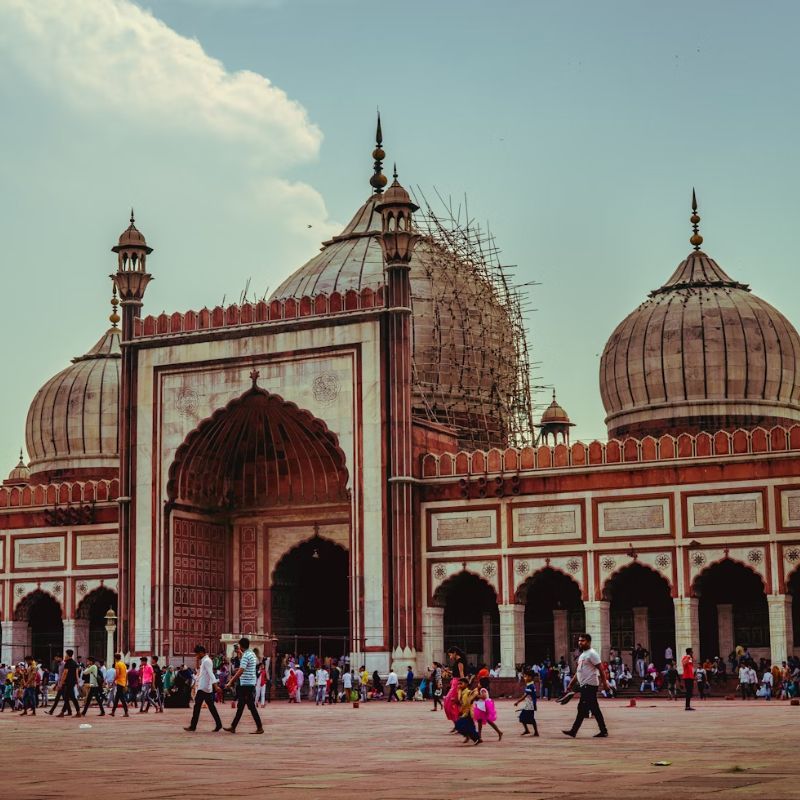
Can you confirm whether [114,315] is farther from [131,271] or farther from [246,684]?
[246,684]

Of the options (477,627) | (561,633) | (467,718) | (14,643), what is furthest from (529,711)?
(14,643)

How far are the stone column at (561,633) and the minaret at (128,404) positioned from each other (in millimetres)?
7842

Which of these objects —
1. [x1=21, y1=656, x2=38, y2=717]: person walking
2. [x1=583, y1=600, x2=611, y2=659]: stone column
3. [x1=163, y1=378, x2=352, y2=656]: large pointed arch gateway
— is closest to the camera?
[x1=21, y1=656, x2=38, y2=717]: person walking

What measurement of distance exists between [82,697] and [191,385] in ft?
25.0

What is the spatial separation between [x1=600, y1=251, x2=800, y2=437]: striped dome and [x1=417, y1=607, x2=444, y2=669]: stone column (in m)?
6.07

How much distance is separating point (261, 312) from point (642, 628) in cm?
910

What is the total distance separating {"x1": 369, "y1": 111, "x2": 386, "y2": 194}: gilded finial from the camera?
1361 inches

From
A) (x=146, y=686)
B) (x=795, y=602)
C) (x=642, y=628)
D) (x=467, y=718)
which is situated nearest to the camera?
(x=467, y=718)

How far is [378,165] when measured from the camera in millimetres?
34875

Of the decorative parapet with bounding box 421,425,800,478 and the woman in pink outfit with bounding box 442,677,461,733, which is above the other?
the decorative parapet with bounding box 421,425,800,478

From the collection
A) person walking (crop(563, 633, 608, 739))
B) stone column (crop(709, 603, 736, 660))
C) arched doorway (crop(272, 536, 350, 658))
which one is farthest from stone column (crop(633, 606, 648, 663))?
person walking (crop(563, 633, 608, 739))

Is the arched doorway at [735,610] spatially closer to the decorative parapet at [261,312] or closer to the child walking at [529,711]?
the decorative parapet at [261,312]

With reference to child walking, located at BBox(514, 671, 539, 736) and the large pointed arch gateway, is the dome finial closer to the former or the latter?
the large pointed arch gateway

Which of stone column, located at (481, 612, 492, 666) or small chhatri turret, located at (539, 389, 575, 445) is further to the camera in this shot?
small chhatri turret, located at (539, 389, 575, 445)
